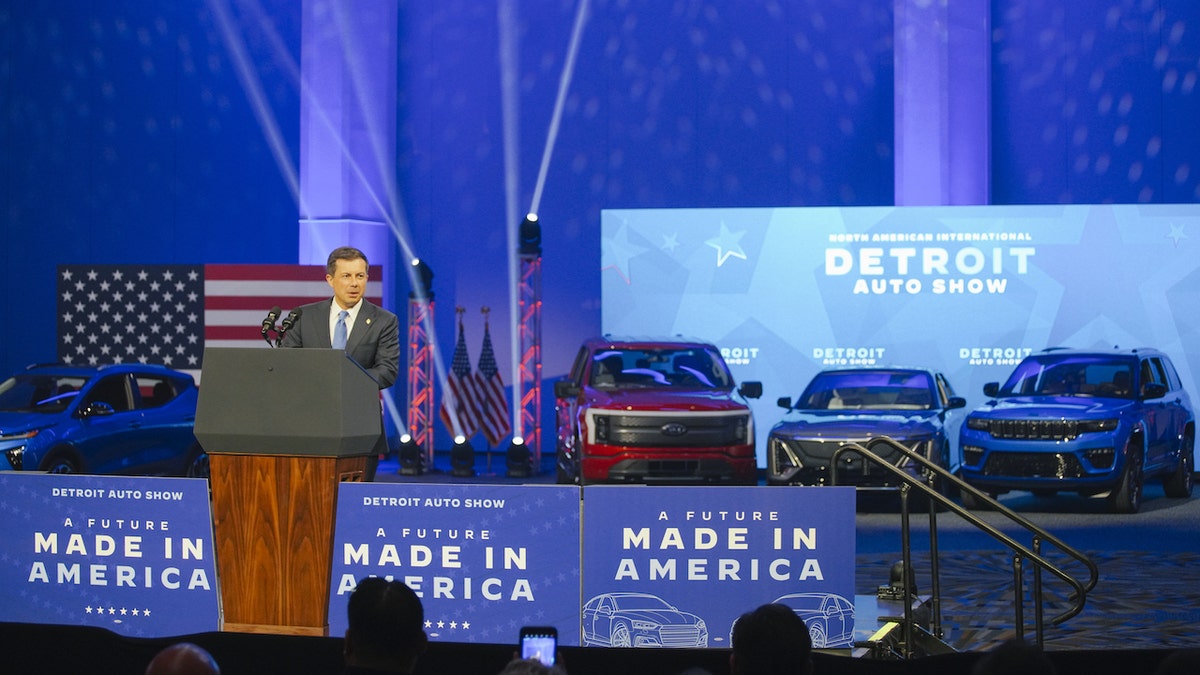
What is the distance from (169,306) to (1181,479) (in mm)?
12645

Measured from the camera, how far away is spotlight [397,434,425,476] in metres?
17.1

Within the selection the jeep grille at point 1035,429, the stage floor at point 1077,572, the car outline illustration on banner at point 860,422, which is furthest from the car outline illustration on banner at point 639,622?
the jeep grille at point 1035,429

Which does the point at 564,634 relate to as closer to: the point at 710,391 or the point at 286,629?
the point at 286,629

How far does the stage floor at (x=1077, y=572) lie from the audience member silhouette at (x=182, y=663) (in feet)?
14.4

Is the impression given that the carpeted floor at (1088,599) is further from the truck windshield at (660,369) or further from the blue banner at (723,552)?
the truck windshield at (660,369)

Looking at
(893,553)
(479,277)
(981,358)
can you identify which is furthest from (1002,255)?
(479,277)

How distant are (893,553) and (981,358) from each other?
19.8 ft

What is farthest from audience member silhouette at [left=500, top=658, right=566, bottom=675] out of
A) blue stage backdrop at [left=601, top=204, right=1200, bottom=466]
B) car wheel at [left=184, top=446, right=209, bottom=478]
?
blue stage backdrop at [left=601, top=204, right=1200, bottom=466]

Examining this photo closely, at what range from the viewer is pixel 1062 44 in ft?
62.1

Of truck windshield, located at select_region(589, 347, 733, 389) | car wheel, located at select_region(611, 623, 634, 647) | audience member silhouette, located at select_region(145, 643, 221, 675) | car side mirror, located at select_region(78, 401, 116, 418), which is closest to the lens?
audience member silhouette, located at select_region(145, 643, 221, 675)

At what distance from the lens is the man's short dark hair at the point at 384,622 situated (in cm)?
339

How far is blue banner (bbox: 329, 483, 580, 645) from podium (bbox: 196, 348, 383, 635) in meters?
0.35

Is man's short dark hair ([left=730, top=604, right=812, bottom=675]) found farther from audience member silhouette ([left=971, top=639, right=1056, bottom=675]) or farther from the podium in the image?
the podium

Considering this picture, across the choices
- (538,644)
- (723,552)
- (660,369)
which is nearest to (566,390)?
(660,369)
